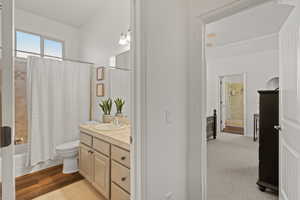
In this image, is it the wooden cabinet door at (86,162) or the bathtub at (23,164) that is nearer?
the wooden cabinet door at (86,162)

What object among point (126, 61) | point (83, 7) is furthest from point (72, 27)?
point (126, 61)

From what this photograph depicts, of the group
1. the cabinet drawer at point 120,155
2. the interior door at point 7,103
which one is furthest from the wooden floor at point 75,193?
the interior door at point 7,103

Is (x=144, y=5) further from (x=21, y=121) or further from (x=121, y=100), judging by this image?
(x=21, y=121)

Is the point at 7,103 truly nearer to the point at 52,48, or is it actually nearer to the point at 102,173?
the point at 102,173

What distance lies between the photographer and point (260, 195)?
6.26 feet

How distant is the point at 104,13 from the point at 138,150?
125 inches

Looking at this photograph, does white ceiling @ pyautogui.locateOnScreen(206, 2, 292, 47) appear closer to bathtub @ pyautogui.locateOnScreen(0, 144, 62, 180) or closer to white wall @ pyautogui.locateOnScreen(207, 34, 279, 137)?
white wall @ pyautogui.locateOnScreen(207, 34, 279, 137)

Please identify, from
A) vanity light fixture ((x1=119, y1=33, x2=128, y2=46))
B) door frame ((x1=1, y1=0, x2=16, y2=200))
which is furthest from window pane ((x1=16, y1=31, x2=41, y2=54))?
door frame ((x1=1, y1=0, x2=16, y2=200))

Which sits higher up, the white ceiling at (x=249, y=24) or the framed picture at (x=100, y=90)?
the white ceiling at (x=249, y=24)

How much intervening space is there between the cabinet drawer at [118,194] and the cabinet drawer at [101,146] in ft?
1.14

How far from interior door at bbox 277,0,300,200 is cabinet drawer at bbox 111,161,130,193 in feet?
4.34

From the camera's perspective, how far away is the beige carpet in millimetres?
1924

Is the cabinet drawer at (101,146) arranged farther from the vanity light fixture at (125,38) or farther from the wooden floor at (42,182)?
the vanity light fixture at (125,38)

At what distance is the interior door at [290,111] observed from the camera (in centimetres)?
115
